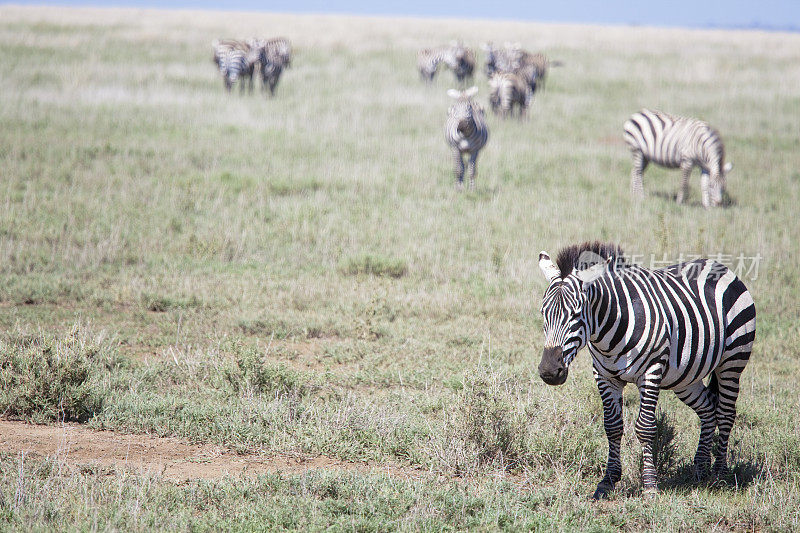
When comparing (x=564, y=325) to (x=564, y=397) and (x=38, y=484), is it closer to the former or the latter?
(x=564, y=397)

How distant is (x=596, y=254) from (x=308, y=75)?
86.4 feet

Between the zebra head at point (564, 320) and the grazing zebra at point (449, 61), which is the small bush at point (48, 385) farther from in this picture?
the grazing zebra at point (449, 61)

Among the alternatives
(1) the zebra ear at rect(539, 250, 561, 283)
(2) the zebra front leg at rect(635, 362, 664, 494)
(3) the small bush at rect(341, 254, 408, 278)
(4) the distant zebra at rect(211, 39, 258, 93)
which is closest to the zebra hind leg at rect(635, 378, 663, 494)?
(2) the zebra front leg at rect(635, 362, 664, 494)

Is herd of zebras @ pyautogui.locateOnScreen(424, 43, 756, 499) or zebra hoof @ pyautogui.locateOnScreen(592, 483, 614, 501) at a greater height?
herd of zebras @ pyautogui.locateOnScreen(424, 43, 756, 499)

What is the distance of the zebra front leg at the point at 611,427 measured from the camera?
4.61 metres

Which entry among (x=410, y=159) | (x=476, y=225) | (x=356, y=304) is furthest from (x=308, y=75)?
(x=356, y=304)

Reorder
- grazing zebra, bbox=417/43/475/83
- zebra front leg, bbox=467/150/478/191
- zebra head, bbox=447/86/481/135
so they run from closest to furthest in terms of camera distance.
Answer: zebra head, bbox=447/86/481/135, zebra front leg, bbox=467/150/478/191, grazing zebra, bbox=417/43/475/83

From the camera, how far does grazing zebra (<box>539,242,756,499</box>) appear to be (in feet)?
13.4

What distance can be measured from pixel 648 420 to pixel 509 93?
18.1 m

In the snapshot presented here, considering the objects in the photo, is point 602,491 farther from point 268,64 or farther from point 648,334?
point 268,64

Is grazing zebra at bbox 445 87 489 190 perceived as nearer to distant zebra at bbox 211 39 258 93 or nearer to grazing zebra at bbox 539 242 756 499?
grazing zebra at bbox 539 242 756 499

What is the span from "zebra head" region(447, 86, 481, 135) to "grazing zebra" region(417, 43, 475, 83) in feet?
52.3

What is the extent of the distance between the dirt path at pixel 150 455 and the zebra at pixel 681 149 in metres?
10.6

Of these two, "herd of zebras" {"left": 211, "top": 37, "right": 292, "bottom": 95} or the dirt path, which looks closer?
the dirt path
